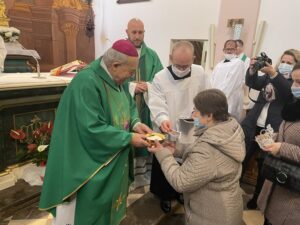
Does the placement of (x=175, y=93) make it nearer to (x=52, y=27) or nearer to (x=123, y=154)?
(x=123, y=154)

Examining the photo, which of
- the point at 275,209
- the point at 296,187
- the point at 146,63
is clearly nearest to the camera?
the point at 296,187

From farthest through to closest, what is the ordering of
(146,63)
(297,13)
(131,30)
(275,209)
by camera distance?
(297,13) < (146,63) < (131,30) < (275,209)

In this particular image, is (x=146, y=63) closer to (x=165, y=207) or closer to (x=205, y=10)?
(x=165, y=207)

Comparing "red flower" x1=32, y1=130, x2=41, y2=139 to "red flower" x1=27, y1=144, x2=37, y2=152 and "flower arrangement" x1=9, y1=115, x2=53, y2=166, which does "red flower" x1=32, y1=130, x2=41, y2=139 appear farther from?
"red flower" x1=27, y1=144, x2=37, y2=152

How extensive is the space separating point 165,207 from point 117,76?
5.31 feet

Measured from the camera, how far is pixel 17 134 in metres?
2.80

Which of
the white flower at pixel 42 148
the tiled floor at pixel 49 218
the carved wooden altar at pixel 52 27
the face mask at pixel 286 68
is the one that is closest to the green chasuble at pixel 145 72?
the tiled floor at pixel 49 218

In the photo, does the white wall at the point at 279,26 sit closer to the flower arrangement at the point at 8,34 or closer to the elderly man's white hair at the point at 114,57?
the elderly man's white hair at the point at 114,57

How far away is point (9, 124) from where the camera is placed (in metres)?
2.80

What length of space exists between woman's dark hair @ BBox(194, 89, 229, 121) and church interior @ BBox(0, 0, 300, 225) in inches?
54.8

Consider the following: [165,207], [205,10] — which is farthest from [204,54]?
[165,207]

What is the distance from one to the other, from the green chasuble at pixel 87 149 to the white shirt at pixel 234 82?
2.50 meters

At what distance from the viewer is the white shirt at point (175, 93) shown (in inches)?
98.7

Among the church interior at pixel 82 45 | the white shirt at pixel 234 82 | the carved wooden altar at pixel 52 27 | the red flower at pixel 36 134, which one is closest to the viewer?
the church interior at pixel 82 45
